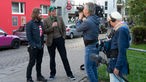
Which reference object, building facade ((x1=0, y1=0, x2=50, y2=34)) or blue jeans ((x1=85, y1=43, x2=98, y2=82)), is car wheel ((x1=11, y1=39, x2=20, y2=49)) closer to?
building facade ((x1=0, y1=0, x2=50, y2=34))

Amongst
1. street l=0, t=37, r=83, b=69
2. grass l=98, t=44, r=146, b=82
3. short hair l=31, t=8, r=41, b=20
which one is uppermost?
short hair l=31, t=8, r=41, b=20

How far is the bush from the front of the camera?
19219 mm

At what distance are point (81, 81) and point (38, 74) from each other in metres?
1.11

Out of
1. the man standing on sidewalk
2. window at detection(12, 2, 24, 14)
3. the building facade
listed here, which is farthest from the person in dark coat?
window at detection(12, 2, 24, 14)

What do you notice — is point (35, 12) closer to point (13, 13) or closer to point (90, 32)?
point (90, 32)

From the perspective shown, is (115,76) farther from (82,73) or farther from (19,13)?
(19,13)

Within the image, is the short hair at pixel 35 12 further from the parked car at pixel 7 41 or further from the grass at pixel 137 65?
the parked car at pixel 7 41

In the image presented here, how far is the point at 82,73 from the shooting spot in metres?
9.42

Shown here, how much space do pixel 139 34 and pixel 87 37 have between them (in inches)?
524

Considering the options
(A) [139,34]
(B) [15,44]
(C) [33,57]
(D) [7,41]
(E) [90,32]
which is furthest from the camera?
(A) [139,34]

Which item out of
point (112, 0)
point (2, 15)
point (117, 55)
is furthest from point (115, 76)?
point (112, 0)

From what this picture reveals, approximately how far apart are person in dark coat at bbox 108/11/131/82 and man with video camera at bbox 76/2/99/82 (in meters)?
1.33

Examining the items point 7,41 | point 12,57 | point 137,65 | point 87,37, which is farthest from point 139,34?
point 87,37

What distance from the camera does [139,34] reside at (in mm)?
19328
